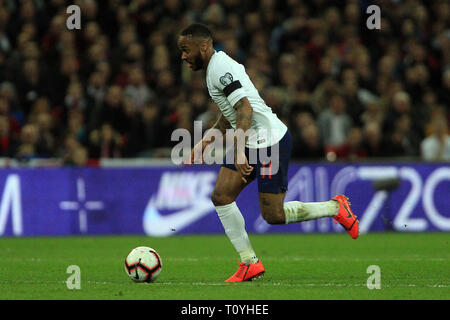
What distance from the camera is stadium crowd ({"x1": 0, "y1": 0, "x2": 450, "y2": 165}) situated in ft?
50.5

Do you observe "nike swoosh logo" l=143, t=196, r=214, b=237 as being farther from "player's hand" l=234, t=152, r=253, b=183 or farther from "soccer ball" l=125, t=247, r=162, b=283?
"player's hand" l=234, t=152, r=253, b=183

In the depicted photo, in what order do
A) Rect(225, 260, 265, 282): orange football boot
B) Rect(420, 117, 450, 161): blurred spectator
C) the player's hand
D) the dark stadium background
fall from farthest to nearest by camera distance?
Rect(420, 117, 450, 161): blurred spectator < the dark stadium background < Rect(225, 260, 265, 282): orange football boot < the player's hand

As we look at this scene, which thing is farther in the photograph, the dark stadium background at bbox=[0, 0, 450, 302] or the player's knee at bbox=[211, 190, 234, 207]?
the dark stadium background at bbox=[0, 0, 450, 302]

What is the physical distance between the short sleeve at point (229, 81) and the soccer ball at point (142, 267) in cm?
156

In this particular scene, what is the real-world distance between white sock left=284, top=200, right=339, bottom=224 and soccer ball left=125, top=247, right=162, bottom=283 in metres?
1.26

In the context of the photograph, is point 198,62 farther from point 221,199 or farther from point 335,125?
point 335,125

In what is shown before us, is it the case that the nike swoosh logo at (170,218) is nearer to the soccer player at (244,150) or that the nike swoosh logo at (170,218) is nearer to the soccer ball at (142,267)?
the soccer player at (244,150)

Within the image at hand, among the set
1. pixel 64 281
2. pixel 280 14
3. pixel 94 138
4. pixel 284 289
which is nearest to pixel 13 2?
pixel 94 138

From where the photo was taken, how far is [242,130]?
7.71m

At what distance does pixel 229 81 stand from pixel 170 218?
6860 mm

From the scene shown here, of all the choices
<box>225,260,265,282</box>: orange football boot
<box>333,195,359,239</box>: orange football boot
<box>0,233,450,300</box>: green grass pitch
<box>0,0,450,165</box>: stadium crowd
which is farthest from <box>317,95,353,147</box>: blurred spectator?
<box>225,260,265,282</box>: orange football boot

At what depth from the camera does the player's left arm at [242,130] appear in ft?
25.1

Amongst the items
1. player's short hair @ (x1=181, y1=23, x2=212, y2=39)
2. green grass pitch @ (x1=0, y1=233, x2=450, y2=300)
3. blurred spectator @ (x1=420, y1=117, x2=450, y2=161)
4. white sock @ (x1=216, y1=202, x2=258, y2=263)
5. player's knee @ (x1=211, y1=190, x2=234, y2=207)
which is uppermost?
player's short hair @ (x1=181, y1=23, x2=212, y2=39)

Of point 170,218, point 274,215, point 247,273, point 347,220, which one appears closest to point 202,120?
point 170,218
